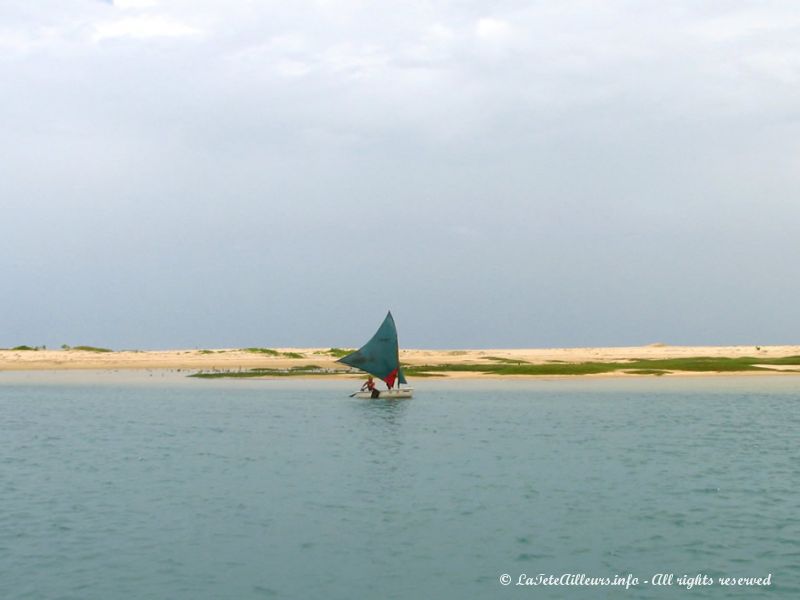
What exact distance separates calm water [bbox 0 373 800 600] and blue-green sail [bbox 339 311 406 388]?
10.8m

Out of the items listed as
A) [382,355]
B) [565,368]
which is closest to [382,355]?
[382,355]

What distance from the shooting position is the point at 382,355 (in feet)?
204

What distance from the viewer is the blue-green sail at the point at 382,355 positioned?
6175 cm

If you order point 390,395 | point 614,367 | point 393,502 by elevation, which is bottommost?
point 393,502

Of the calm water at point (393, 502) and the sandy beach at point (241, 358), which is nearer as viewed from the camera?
the calm water at point (393, 502)

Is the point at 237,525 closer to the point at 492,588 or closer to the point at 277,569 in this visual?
the point at 277,569

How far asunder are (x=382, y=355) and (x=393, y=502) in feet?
120

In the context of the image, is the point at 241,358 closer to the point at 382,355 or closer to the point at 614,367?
the point at 614,367

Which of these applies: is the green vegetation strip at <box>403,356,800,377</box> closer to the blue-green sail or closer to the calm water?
the blue-green sail

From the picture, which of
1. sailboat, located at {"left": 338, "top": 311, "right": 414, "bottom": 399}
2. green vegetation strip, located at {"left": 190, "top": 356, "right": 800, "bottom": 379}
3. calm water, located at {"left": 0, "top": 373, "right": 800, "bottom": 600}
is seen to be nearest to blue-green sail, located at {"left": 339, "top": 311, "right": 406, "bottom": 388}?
sailboat, located at {"left": 338, "top": 311, "right": 414, "bottom": 399}

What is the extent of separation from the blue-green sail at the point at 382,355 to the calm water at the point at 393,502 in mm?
10752

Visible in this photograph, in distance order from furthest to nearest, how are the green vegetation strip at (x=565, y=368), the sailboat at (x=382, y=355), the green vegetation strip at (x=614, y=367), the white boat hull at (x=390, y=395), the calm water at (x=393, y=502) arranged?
the green vegetation strip at (x=614, y=367) → the green vegetation strip at (x=565, y=368) → the sailboat at (x=382, y=355) → the white boat hull at (x=390, y=395) → the calm water at (x=393, y=502)

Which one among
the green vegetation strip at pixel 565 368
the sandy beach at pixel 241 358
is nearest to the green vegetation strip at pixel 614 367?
the green vegetation strip at pixel 565 368

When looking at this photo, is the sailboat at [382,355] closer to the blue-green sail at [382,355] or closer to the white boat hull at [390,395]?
the blue-green sail at [382,355]
